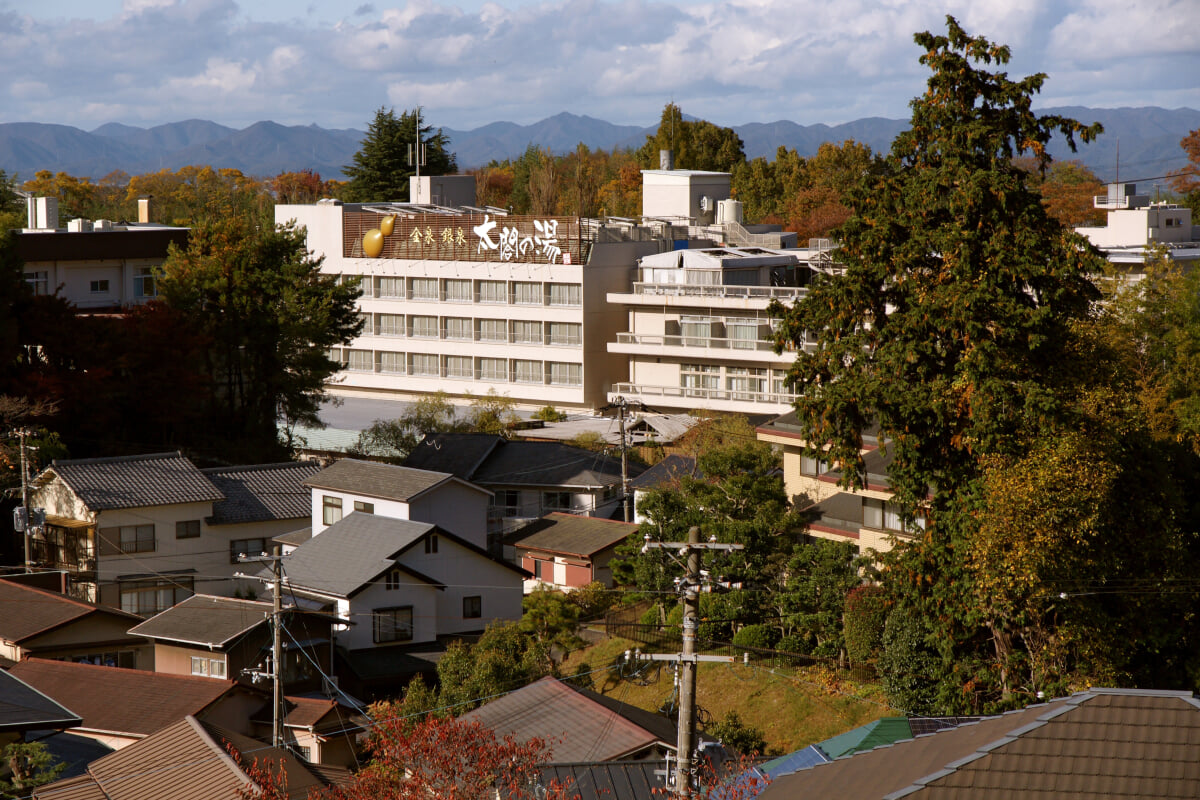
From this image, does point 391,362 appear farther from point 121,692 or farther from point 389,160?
point 121,692

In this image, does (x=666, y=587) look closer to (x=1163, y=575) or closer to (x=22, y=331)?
(x=1163, y=575)

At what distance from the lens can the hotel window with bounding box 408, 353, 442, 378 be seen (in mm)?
56969

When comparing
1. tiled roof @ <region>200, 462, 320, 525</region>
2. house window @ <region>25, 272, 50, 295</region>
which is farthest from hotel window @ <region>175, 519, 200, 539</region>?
house window @ <region>25, 272, 50, 295</region>

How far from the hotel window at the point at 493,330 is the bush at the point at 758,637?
3159 centimetres

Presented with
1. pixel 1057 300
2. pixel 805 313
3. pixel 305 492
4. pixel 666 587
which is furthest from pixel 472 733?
pixel 305 492

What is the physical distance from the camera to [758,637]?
24.8 m

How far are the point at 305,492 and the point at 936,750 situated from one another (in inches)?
1048

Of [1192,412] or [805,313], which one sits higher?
[805,313]

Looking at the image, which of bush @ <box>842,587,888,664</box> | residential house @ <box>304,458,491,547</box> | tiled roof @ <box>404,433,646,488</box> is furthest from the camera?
tiled roof @ <box>404,433,646,488</box>

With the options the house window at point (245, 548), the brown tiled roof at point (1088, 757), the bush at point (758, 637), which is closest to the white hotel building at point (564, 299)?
the house window at point (245, 548)

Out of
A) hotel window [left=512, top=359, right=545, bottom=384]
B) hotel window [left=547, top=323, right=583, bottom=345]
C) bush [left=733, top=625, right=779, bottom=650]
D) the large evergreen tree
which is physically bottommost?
bush [left=733, top=625, right=779, bottom=650]

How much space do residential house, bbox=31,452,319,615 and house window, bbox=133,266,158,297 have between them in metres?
16.5

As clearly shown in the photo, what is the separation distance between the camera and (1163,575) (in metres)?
18.0

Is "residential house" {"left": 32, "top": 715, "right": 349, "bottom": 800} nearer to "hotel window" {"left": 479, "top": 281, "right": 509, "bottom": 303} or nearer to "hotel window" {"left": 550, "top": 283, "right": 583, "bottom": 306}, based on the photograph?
"hotel window" {"left": 550, "top": 283, "right": 583, "bottom": 306}
